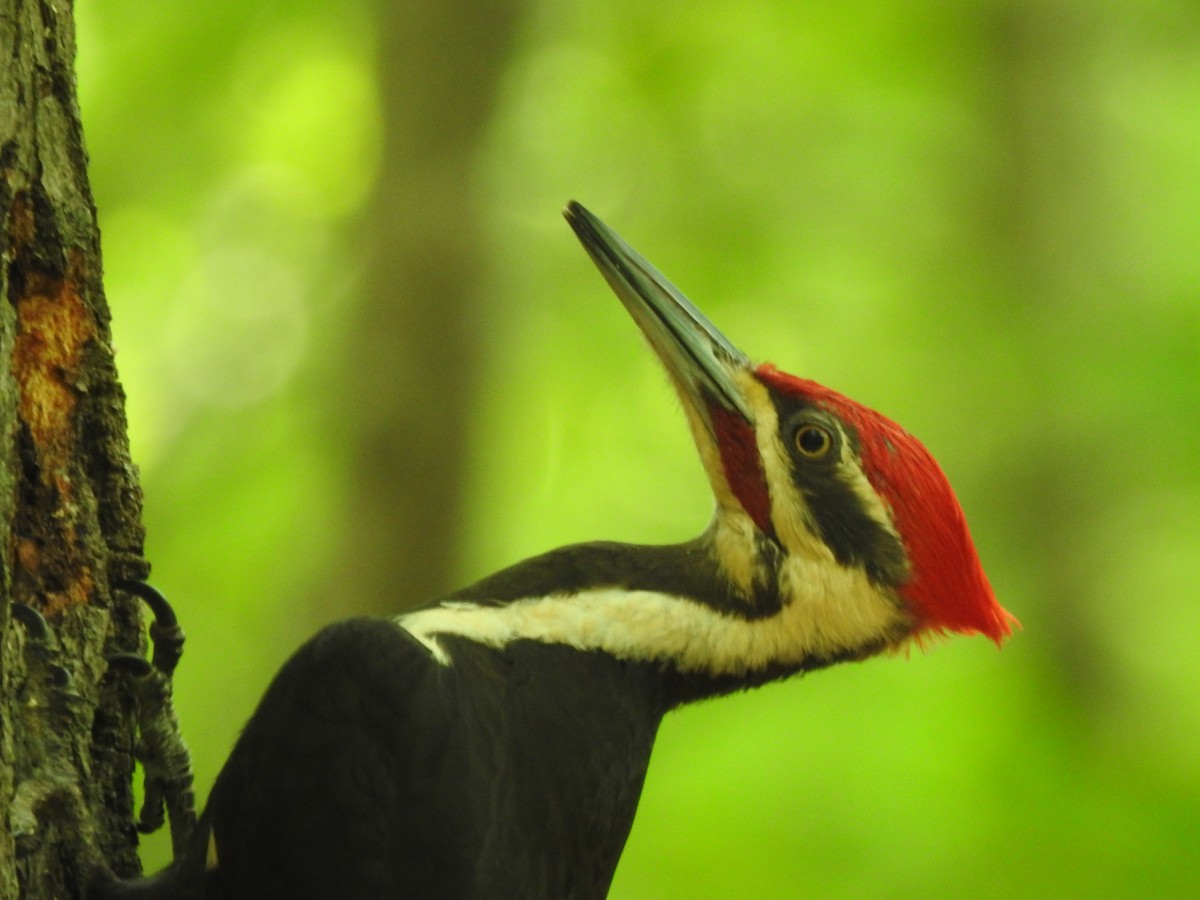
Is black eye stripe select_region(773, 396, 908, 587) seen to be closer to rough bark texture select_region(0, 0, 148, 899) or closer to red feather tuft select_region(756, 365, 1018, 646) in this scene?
red feather tuft select_region(756, 365, 1018, 646)

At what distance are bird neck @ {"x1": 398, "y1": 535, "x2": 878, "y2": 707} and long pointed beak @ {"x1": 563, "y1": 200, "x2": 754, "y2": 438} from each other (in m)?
0.33

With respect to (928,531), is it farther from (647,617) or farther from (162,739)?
(162,739)

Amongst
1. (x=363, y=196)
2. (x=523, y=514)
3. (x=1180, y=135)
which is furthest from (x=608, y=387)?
(x=1180, y=135)

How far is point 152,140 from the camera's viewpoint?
181 inches

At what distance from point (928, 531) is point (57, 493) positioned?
151 cm

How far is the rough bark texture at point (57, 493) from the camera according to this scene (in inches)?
75.0

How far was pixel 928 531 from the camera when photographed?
2.50 metres

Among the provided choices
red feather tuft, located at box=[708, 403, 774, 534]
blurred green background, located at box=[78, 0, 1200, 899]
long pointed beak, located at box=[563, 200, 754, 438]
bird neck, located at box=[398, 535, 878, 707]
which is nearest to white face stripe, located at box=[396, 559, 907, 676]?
bird neck, located at box=[398, 535, 878, 707]

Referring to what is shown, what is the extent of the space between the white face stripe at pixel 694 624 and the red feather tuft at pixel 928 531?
0.08 meters

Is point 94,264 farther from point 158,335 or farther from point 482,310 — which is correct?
point 158,335

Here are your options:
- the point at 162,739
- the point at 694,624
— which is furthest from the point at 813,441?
the point at 162,739

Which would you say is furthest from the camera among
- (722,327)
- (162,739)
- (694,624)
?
(722,327)

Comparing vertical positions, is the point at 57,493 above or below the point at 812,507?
above

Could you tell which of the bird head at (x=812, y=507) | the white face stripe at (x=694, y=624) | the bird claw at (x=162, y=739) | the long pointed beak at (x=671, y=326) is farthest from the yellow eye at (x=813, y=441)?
the bird claw at (x=162, y=739)
